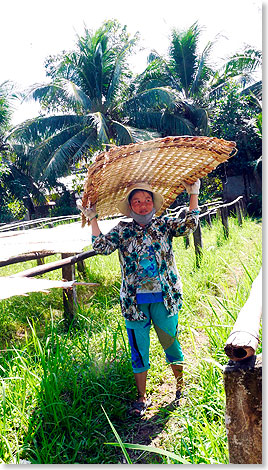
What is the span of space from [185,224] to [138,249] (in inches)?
9.2

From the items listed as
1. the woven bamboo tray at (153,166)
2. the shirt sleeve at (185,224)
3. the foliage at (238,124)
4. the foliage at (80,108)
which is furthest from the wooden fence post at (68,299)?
the foliage at (238,124)

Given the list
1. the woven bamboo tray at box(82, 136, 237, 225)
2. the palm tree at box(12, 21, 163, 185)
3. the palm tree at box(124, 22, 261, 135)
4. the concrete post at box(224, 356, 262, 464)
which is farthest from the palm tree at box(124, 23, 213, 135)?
the concrete post at box(224, 356, 262, 464)

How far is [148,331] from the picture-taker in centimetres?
168


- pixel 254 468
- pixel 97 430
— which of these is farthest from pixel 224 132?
pixel 254 468

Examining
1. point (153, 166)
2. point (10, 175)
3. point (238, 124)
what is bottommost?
point (153, 166)

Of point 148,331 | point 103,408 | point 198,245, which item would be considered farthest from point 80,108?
point 103,408

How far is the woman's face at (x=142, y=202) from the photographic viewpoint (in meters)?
1.58

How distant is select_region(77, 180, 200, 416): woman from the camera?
5.24 ft

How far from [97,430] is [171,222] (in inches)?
38.4

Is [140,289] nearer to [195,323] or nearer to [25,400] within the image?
[25,400]

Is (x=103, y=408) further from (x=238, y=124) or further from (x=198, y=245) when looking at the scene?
(x=238, y=124)

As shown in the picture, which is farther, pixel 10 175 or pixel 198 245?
pixel 10 175

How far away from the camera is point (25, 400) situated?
1602mm

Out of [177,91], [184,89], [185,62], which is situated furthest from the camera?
[177,91]
